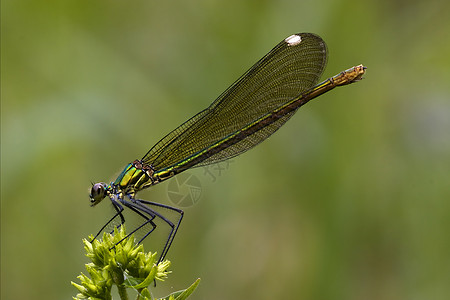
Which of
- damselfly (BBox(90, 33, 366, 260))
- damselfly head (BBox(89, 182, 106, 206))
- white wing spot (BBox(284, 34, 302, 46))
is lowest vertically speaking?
damselfly head (BBox(89, 182, 106, 206))

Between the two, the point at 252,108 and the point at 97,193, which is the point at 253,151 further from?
the point at 97,193

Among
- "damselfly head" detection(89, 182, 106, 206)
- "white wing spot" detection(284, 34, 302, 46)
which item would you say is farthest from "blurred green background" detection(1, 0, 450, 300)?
"damselfly head" detection(89, 182, 106, 206)

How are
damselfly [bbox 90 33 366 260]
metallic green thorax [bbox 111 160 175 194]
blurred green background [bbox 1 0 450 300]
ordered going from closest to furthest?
metallic green thorax [bbox 111 160 175 194], damselfly [bbox 90 33 366 260], blurred green background [bbox 1 0 450 300]

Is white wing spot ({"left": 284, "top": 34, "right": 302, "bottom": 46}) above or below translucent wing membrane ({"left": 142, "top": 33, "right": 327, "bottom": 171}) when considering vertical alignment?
above

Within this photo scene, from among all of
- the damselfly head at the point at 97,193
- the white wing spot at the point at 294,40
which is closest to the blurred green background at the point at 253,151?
the white wing spot at the point at 294,40

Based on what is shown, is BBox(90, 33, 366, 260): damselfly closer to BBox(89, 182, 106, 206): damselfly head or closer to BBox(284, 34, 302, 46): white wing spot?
BBox(284, 34, 302, 46): white wing spot

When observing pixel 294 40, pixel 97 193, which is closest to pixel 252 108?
pixel 294 40

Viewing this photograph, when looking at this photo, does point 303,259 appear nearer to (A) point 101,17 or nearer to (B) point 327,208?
(B) point 327,208

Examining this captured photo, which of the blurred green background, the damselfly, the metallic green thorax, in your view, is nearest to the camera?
the metallic green thorax
